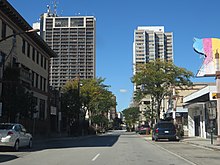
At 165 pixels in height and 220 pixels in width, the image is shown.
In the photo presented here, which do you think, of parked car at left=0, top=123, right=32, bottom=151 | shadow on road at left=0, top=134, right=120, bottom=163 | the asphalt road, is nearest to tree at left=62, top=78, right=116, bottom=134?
shadow on road at left=0, top=134, right=120, bottom=163

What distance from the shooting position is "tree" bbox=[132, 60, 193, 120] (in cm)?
4509

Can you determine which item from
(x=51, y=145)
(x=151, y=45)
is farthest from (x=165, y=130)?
(x=151, y=45)

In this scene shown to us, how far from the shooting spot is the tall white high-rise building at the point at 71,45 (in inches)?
3086

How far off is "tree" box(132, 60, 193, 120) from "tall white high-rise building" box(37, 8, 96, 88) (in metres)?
31.7

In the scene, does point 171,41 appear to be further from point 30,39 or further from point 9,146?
point 9,146

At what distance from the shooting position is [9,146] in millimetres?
19547

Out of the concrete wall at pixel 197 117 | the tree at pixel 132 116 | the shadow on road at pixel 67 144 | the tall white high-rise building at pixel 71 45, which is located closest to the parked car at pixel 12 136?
the shadow on road at pixel 67 144

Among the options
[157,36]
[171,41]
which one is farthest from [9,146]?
[157,36]

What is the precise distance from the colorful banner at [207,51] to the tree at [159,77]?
13.2m

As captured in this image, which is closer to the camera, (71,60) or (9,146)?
(9,146)

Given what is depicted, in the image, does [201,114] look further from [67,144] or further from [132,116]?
[132,116]

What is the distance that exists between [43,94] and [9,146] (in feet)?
93.8

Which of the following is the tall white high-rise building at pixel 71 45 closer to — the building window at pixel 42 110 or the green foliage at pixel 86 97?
the green foliage at pixel 86 97

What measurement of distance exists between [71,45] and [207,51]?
50.6 metres
